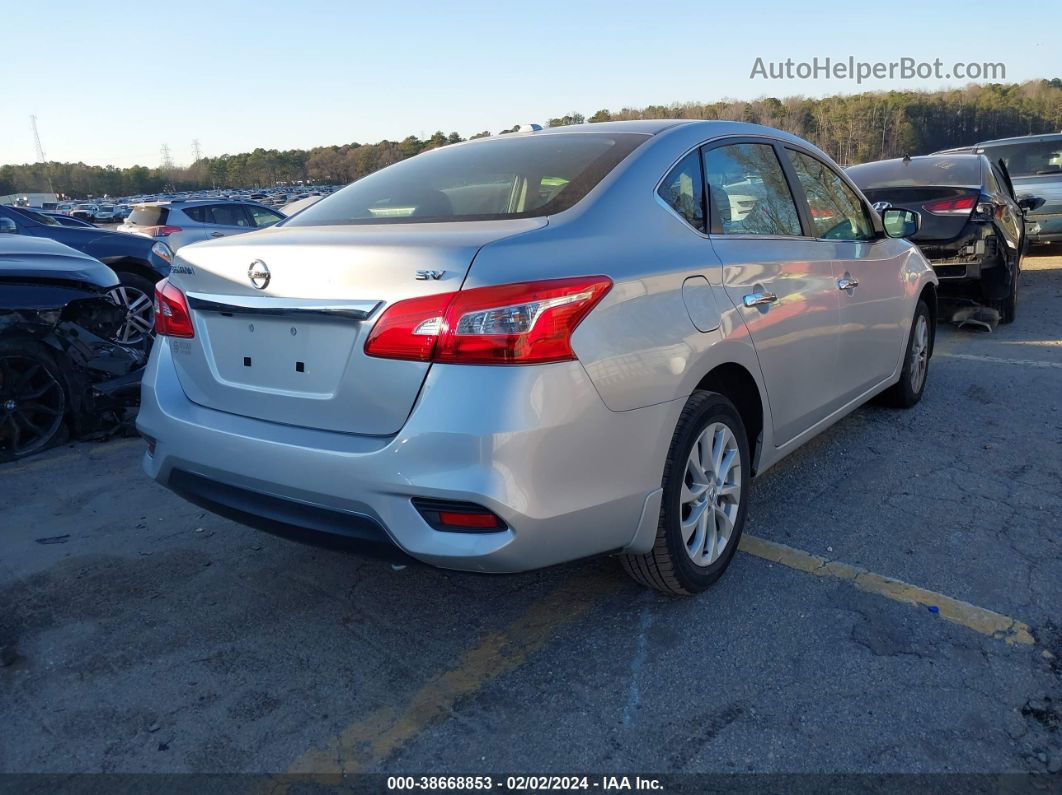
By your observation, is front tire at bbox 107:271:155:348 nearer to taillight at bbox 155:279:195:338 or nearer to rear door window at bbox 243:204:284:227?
taillight at bbox 155:279:195:338

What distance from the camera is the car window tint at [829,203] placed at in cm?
386

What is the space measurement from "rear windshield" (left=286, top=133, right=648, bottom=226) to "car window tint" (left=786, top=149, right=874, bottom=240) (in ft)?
3.84

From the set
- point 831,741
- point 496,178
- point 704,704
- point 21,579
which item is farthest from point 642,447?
point 21,579

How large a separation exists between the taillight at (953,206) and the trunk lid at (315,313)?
612 centimetres

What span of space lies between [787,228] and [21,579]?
343cm

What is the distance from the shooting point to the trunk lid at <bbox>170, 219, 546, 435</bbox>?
7.37 feet

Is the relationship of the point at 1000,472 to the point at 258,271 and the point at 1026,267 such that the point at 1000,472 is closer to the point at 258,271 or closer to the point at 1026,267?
the point at 258,271

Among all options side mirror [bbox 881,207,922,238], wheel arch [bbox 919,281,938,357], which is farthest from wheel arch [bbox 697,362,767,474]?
wheel arch [bbox 919,281,938,357]

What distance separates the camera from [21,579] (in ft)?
10.6

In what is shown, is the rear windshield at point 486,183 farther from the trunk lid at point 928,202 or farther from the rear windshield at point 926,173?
the rear windshield at point 926,173

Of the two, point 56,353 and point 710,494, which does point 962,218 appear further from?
point 56,353

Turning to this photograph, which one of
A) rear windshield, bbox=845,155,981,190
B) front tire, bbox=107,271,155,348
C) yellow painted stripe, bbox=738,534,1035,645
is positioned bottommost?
yellow painted stripe, bbox=738,534,1035,645

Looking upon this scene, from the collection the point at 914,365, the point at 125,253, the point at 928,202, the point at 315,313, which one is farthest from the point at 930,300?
the point at 125,253

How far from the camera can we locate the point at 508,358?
2166 mm
